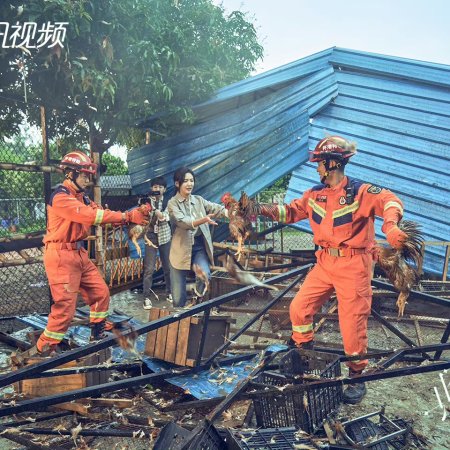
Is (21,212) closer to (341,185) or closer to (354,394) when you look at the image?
(341,185)

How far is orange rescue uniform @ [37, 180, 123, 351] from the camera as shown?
4.40m

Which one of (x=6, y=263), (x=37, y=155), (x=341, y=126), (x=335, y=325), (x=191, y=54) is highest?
(x=191, y=54)

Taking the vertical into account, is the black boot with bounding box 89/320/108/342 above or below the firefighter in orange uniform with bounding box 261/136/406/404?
below

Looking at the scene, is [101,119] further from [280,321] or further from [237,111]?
[280,321]

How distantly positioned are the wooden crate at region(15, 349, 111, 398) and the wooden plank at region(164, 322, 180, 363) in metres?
0.61

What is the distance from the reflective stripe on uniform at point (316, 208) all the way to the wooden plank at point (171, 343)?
A: 5.94ft

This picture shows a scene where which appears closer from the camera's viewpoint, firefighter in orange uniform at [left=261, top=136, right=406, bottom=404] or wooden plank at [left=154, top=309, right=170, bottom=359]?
firefighter in orange uniform at [left=261, top=136, right=406, bottom=404]

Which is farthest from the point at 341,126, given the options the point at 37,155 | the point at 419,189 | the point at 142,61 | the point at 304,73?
the point at 37,155

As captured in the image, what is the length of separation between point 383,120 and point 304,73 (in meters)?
1.82

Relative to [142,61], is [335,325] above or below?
below

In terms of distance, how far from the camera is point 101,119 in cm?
832

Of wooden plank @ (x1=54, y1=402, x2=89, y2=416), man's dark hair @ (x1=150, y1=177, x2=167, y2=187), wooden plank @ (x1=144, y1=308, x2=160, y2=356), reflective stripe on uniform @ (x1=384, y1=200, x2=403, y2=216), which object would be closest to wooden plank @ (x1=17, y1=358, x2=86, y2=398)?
wooden plank @ (x1=54, y1=402, x2=89, y2=416)

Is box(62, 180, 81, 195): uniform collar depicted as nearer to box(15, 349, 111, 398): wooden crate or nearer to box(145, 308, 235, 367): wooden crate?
box(145, 308, 235, 367): wooden crate

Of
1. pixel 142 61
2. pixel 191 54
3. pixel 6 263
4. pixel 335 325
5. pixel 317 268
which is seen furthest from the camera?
pixel 191 54
